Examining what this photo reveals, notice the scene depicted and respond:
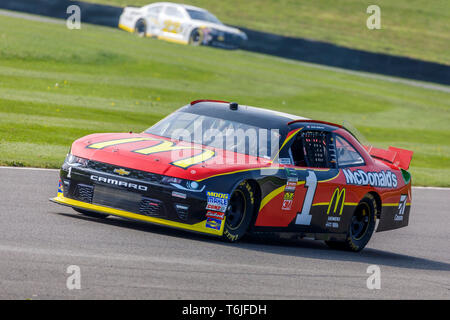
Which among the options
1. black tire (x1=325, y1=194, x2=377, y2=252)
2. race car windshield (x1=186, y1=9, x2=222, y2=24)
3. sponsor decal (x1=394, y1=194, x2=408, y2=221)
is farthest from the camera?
race car windshield (x1=186, y1=9, x2=222, y2=24)

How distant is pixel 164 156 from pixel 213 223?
86cm

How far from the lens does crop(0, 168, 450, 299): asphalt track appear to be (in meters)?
6.70

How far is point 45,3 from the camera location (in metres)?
33.8

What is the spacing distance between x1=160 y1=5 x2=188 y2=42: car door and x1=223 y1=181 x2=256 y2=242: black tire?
2419cm

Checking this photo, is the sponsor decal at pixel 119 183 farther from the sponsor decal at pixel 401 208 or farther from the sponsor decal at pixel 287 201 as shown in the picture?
the sponsor decal at pixel 401 208

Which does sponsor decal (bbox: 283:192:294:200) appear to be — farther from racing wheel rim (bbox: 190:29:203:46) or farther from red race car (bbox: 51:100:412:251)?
racing wheel rim (bbox: 190:29:203:46)

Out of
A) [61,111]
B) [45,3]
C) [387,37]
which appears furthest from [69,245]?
[387,37]

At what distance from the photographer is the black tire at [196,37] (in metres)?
32.7

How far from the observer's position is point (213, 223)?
343 inches

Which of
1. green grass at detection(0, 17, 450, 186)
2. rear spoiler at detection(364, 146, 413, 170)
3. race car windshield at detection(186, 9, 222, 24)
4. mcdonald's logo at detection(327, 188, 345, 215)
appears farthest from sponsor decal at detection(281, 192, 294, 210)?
race car windshield at detection(186, 9, 222, 24)

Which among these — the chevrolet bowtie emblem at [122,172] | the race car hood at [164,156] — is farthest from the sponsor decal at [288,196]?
the chevrolet bowtie emblem at [122,172]

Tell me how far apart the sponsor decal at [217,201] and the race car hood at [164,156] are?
0.64 feet

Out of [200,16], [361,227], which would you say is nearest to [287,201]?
[361,227]
